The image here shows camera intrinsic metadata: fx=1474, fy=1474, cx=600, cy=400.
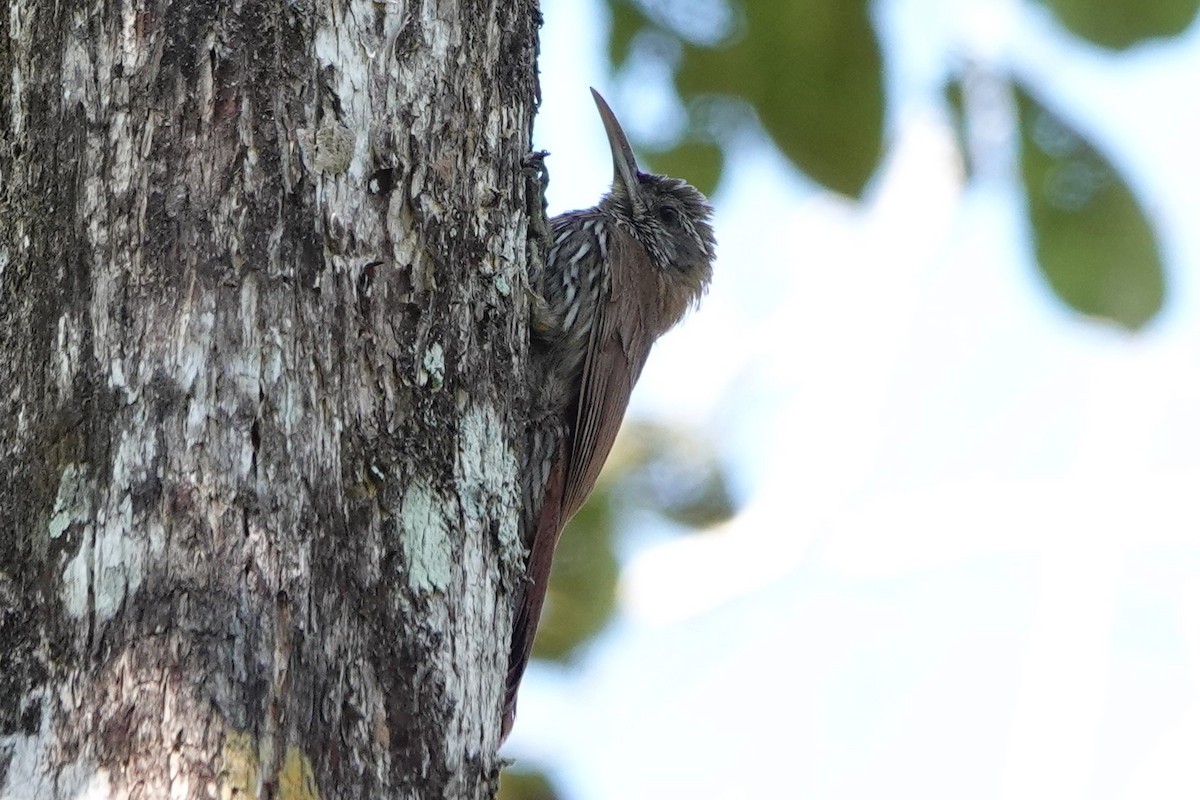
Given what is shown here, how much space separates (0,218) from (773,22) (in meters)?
1.64

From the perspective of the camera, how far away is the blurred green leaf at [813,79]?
3.04m

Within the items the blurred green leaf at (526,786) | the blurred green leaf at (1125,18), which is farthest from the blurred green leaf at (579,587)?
the blurred green leaf at (1125,18)

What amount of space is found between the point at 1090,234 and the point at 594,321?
4.13ft

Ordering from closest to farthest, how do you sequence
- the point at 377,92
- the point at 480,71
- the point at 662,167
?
the point at 377,92 → the point at 480,71 → the point at 662,167

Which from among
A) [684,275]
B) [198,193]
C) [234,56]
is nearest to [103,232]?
[198,193]

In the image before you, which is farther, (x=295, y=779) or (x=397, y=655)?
(x=397, y=655)

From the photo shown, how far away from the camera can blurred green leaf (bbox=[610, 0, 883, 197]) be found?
3.04 m

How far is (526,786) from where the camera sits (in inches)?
137

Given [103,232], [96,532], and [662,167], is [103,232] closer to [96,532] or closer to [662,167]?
[96,532]

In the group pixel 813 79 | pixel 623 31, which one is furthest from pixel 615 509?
pixel 813 79

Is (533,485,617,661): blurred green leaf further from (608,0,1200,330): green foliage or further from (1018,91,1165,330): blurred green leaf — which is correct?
(1018,91,1165,330): blurred green leaf

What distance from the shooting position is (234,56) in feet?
7.29

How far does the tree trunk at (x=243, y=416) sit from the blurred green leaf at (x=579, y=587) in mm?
1583

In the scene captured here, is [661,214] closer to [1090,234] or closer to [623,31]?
[623,31]
